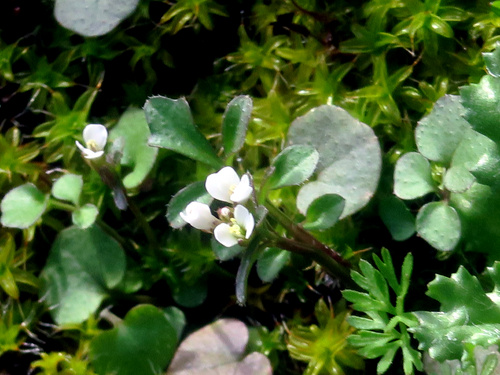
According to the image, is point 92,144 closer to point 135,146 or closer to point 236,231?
point 135,146

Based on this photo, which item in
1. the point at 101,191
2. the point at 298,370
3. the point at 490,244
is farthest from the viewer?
the point at 101,191

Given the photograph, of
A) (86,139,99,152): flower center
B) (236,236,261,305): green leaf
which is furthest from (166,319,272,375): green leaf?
(86,139,99,152): flower center

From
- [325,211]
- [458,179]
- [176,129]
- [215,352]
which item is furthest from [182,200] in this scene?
[458,179]

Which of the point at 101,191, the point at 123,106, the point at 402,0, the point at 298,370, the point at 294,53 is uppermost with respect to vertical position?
the point at 402,0

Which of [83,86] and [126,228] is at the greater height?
[83,86]

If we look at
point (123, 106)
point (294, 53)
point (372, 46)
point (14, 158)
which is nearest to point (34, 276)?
point (14, 158)

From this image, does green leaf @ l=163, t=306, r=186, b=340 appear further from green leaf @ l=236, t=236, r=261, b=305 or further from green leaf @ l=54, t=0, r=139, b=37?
green leaf @ l=54, t=0, r=139, b=37

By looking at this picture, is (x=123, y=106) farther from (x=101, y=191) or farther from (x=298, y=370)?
(x=298, y=370)
